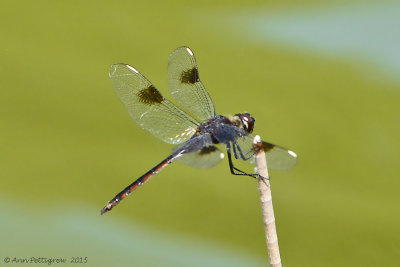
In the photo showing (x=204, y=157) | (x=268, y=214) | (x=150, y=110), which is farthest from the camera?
(x=150, y=110)

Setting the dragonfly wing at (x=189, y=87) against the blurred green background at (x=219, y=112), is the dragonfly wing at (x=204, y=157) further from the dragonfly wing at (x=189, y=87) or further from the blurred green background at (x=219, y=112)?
the blurred green background at (x=219, y=112)

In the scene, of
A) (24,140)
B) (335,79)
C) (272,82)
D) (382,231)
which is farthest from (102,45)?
(382,231)

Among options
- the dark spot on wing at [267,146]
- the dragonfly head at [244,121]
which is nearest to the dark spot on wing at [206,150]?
the dragonfly head at [244,121]

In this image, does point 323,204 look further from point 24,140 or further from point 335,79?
point 24,140

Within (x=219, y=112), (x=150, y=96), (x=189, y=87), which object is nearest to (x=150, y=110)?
(x=150, y=96)

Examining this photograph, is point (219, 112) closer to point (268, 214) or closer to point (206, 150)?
point (206, 150)

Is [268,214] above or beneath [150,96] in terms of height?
beneath

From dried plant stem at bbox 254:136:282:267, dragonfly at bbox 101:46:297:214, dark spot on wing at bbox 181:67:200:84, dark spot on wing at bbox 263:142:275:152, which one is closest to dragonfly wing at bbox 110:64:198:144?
dragonfly at bbox 101:46:297:214

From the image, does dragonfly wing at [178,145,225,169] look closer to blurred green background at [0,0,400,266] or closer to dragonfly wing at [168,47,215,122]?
dragonfly wing at [168,47,215,122]
